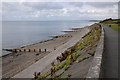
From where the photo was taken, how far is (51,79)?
13.3 meters

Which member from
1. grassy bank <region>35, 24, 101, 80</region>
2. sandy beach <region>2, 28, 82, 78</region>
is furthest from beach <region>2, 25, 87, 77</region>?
grassy bank <region>35, 24, 101, 80</region>

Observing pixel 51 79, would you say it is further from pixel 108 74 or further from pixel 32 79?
pixel 32 79

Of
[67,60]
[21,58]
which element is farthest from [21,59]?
[67,60]

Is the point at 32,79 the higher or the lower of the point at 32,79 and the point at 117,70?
the lower

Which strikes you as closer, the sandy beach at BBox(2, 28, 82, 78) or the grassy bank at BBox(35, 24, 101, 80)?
the grassy bank at BBox(35, 24, 101, 80)

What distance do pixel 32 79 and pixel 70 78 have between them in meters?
9.11

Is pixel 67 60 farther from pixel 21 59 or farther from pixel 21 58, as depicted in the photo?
pixel 21 58

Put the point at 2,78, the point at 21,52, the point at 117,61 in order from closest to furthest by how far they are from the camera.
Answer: the point at 117,61 → the point at 2,78 → the point at 21,52

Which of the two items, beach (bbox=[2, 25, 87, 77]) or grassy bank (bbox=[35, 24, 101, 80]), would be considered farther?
beach (bbox=[2, 25, 87, 77])

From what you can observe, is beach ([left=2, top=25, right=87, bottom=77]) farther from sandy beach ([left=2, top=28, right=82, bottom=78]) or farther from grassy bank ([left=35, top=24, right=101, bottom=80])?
grassy bank ([left=35, top=24, right=101, bottom=80])

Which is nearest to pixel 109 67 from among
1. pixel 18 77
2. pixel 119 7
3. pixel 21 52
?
pixel 18 77

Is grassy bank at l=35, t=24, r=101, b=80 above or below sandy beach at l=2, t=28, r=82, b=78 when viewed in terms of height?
above

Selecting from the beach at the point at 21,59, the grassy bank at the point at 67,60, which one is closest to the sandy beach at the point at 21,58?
the beach at the point at 21,59

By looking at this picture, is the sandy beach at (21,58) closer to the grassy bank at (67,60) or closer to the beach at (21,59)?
the beach at (21,59)
